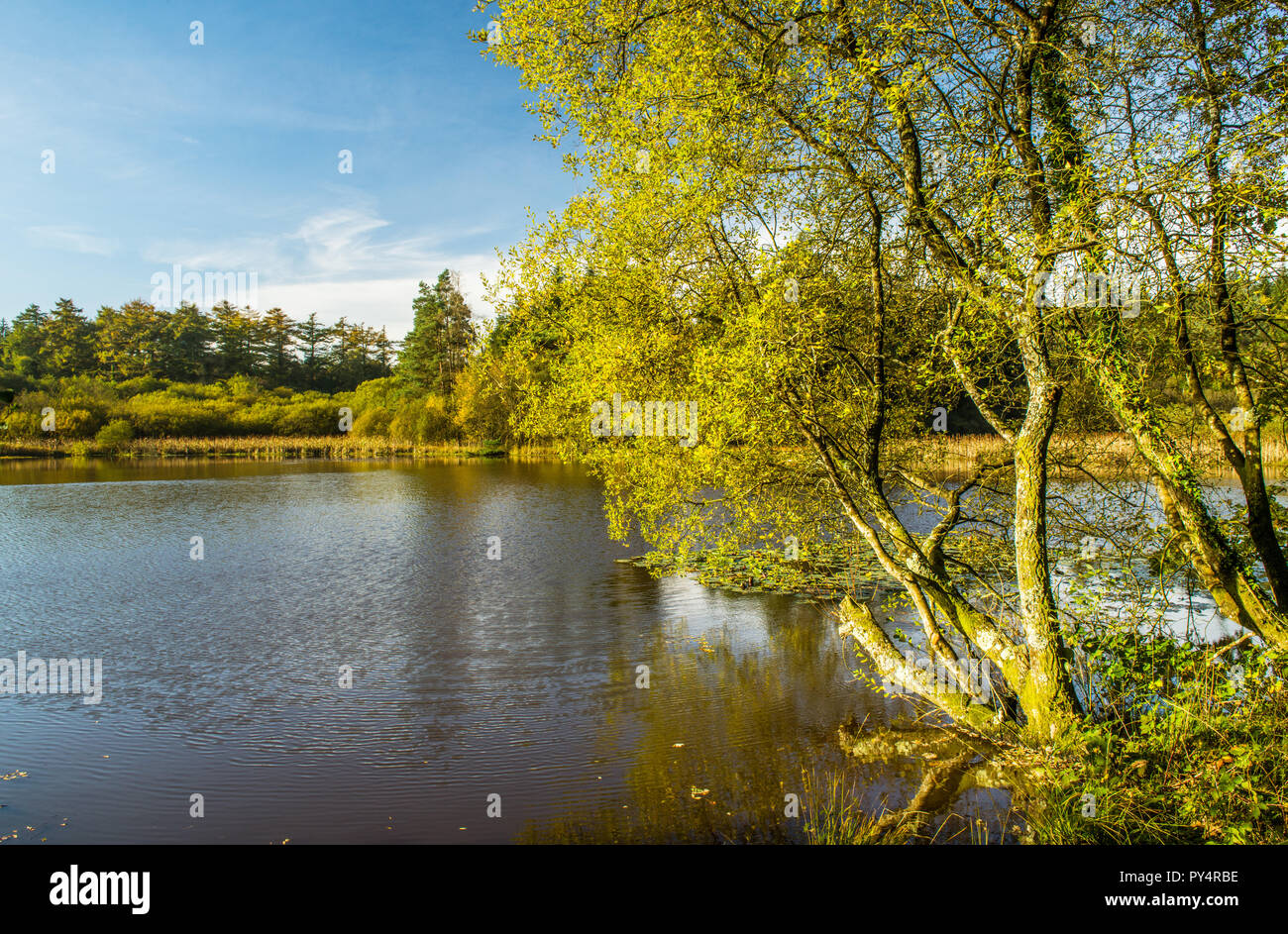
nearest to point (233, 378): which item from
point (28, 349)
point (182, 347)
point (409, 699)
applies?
point (182, 347)

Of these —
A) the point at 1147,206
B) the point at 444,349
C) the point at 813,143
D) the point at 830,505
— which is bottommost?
the point at 830,505

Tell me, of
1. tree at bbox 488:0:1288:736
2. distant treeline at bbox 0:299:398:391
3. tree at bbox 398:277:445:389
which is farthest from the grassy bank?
tree at bbox 488:0:1288:736

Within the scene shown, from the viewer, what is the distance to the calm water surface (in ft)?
23.0

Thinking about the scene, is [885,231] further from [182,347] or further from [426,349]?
[182,347]

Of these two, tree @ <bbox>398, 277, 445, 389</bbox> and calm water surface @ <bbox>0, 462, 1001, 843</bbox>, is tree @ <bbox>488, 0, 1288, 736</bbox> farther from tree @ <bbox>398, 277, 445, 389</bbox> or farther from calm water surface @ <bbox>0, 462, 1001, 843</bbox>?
tree @ <bbox>398, 277, 445, 389</bbox>

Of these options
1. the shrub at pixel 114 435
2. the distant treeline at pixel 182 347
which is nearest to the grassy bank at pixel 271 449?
the shrub at pixel 114 435

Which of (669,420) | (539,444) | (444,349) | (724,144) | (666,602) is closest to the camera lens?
(724,144)

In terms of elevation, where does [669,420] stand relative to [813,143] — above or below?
below

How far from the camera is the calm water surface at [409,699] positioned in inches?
277

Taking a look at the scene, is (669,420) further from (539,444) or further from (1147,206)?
(539,444)

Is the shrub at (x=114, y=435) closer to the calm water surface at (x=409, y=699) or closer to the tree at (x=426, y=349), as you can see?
the tree at (x=426, y=349)

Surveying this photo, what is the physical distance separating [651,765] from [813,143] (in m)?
6.75
